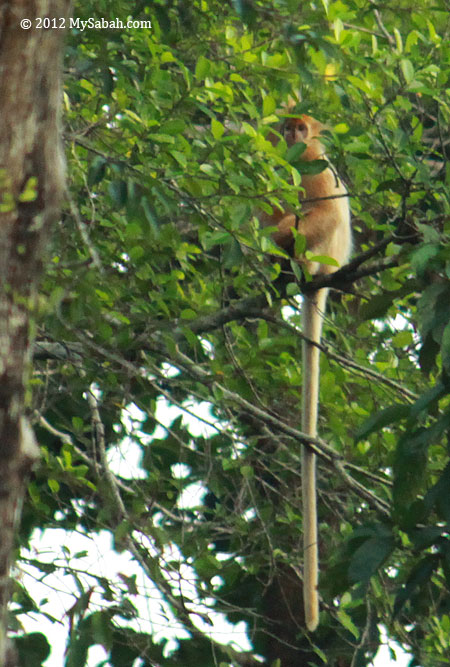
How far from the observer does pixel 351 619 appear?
500cm

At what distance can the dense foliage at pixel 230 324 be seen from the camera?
3.83 metres

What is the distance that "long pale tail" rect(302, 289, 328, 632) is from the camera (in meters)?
4.87

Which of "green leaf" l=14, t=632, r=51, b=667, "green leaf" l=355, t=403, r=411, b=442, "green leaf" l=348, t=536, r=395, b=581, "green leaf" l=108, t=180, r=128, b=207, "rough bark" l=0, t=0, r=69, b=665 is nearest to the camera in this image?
"rough bark" l=0, t=0, r=69, b=665

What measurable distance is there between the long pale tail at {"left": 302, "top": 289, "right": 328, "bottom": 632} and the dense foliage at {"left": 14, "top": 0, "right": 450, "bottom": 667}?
0.13m

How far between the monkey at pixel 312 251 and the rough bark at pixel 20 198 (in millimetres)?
2874

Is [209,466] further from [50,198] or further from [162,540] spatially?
[50,198]

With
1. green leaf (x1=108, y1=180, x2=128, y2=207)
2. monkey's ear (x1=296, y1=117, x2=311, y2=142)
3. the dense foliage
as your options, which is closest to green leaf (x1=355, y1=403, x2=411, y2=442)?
the dense foliage

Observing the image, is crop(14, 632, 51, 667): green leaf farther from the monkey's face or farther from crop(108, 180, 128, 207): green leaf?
the monkey's face

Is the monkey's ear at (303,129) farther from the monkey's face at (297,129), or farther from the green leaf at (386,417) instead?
the green leaf at (386,417)

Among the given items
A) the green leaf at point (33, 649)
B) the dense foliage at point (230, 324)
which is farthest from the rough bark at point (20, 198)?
the green leaf at point (33, 649)

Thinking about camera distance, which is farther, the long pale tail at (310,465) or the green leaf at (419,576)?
the long pale tail at (310,465)

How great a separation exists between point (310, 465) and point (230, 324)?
938 millimetres

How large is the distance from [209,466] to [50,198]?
3318 millimetres

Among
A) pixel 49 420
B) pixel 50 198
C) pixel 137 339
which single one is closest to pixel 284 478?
pixel 49 420
